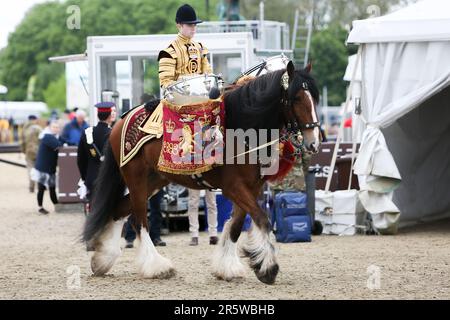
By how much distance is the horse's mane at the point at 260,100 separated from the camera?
9.62 metres

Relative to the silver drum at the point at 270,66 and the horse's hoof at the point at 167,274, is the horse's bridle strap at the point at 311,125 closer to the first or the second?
the silver drum at the point at 270,66

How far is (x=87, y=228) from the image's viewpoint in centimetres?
1112

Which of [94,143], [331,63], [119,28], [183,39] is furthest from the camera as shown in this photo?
[331,63]

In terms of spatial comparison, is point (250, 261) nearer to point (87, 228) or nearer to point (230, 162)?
point (230, 162)

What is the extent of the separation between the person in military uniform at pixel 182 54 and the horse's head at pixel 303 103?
1.22 m

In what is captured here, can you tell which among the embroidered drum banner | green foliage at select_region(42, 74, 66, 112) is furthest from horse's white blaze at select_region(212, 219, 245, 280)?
green foliage at select_region(42, 74, 66, 112)

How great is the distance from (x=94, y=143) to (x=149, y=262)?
10.3 feet

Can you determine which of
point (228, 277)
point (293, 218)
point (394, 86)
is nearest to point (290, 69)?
point (228, 277)

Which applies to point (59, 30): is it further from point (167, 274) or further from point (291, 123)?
point (291, 123)

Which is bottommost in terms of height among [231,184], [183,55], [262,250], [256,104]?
[262,250]

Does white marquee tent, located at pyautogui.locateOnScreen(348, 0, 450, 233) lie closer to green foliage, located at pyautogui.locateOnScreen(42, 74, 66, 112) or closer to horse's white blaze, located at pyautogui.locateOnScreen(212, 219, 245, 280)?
horse's white blaze, located at pyautogui.locateOnScreen(212, 219, 245, 280)

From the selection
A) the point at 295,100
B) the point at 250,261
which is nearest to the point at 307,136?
the point at 295,100

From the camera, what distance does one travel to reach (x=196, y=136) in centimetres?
1006
